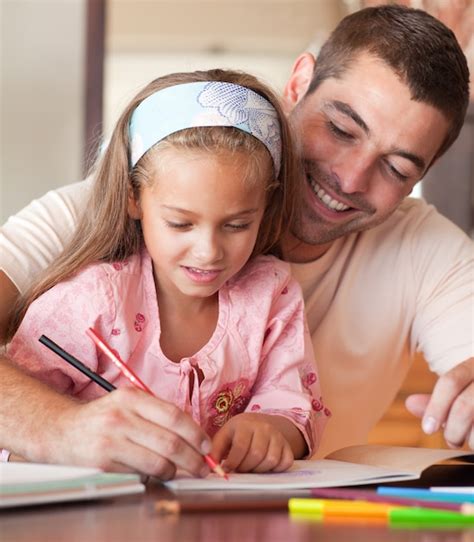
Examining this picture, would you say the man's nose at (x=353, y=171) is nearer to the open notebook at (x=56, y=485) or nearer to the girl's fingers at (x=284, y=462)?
the girl's fingers at (x=284, y=462)

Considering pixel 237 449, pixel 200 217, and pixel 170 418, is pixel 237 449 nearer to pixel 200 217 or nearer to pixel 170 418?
pixel 170 418

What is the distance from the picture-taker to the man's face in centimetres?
193

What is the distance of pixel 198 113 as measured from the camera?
5.06 ft

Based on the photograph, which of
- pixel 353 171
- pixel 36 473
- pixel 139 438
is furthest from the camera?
pixel 353 171

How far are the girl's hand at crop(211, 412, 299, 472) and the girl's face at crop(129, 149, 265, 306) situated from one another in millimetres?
249

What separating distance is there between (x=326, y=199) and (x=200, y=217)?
0.56 m

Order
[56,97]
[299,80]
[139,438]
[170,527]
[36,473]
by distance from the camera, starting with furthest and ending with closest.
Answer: [56,97] → [299,80] → [139,438] → [36,473] → [170,527]


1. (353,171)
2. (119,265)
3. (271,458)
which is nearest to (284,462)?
(271,458)

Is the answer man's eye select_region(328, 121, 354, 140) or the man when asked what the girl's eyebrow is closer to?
the man

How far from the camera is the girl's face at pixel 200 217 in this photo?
1482 millimetres

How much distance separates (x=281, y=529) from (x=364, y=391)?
1.20 meters

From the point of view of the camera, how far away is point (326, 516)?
1.04m

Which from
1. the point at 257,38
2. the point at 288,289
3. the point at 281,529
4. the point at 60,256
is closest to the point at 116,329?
the point at 60,256

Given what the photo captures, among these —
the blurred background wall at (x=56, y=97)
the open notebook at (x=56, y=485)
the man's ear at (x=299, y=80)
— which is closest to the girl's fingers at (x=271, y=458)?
the open notebook at (x=56, y=485)
